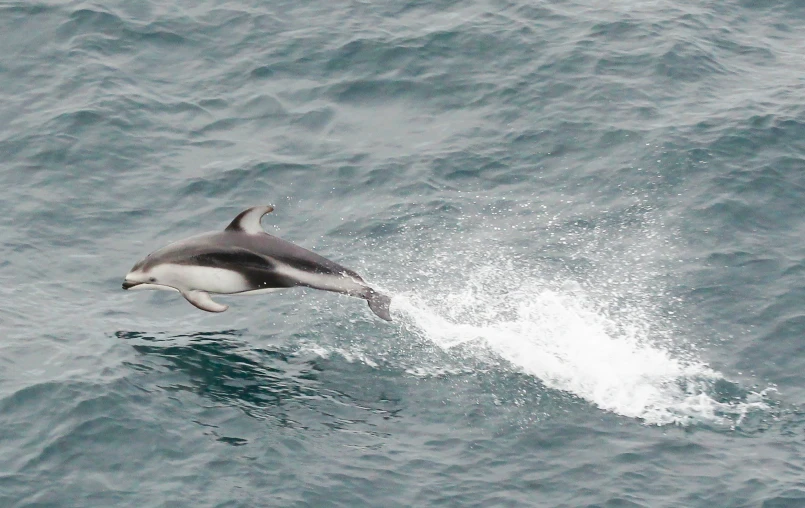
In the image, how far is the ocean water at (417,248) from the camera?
1778 centimetres

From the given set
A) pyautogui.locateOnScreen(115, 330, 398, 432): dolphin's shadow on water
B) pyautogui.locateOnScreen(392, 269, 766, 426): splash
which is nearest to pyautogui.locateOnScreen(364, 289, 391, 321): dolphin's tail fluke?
pyautogui.locateOnScreen(115, 330, 398, 432): dolphin's shadow on water

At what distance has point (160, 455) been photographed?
17.7m

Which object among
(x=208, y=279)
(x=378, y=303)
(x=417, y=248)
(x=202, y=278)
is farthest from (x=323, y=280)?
(x=417, y=248)

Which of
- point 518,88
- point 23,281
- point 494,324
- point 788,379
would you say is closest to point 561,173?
point 518,88

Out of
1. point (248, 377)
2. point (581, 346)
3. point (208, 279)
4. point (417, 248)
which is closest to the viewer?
point (208, 279)

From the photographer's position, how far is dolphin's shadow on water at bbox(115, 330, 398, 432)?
1903cm

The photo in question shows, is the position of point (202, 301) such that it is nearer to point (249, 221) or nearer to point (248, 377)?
point (248, 377)

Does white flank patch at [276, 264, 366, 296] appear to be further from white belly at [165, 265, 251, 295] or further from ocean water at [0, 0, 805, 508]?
ocean water at [0, 0, 805, 508]

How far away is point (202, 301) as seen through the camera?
19.9 metres

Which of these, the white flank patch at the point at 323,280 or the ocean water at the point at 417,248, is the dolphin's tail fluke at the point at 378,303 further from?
the ocean water at the point at 417,248

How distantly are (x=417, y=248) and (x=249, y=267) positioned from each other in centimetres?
493

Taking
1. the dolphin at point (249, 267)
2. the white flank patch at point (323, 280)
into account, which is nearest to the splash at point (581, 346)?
the white flank patch at point (323, 280)

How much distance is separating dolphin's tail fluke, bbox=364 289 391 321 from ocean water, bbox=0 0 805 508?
1328 mm

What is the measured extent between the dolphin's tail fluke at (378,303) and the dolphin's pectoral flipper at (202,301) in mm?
2443
